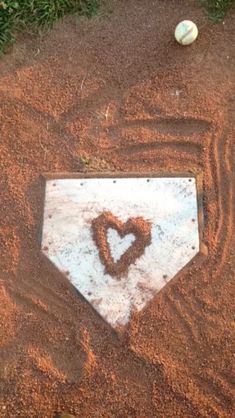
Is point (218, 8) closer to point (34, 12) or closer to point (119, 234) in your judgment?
point (34, 12)

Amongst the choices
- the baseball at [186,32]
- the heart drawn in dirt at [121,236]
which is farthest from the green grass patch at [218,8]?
the heart drawn in dirt at [121,236]

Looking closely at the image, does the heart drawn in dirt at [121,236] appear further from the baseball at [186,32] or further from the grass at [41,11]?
the grass at [41,11]

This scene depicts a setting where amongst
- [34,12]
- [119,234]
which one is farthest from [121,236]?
[34,12]

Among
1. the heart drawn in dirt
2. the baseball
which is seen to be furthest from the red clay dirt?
the heart drawn in dirt

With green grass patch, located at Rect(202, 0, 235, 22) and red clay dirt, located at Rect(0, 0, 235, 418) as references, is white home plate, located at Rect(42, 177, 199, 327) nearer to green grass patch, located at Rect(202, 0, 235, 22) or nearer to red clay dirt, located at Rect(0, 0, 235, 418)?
red clay dirt, located at Rect(0, 0, 235, 418)

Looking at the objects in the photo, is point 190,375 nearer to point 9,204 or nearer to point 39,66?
point 9,204

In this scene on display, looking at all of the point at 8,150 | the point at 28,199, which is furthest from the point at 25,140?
the point at 28,199
